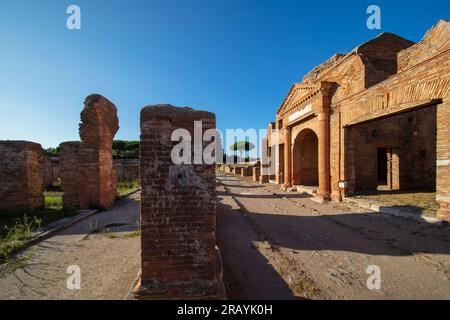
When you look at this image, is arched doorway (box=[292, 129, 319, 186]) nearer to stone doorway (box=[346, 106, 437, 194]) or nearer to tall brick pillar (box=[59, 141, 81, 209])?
stone doorway (box=[346, 106, 437, 194])

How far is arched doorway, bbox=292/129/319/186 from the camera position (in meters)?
14.7

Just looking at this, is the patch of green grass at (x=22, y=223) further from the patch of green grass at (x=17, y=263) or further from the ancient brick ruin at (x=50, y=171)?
the ancient brick ruin at (x=50, y=171)

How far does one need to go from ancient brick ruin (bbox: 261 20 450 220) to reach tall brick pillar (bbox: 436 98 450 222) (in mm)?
22

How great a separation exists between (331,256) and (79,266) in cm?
504

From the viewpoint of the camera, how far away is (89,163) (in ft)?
26.6

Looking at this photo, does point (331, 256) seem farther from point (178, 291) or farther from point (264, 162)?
point (264, 162)

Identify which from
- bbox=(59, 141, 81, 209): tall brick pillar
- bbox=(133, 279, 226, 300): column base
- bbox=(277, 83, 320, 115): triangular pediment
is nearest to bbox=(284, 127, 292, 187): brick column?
bbox=(277, 83, 320, 115): triangular pediment

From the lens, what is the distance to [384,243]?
16.4 feet

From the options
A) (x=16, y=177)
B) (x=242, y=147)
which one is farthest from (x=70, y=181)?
(x=242, y=147)

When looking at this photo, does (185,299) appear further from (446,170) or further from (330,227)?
(446,170)

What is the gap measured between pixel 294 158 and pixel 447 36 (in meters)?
8.99

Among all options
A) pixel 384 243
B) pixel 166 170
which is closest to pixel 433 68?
pixel 384 243

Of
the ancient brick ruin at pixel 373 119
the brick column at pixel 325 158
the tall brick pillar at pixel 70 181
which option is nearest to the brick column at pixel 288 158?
the ancient brick ruin at pixel 373 119

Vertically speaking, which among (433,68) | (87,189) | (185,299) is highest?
(433,68)
